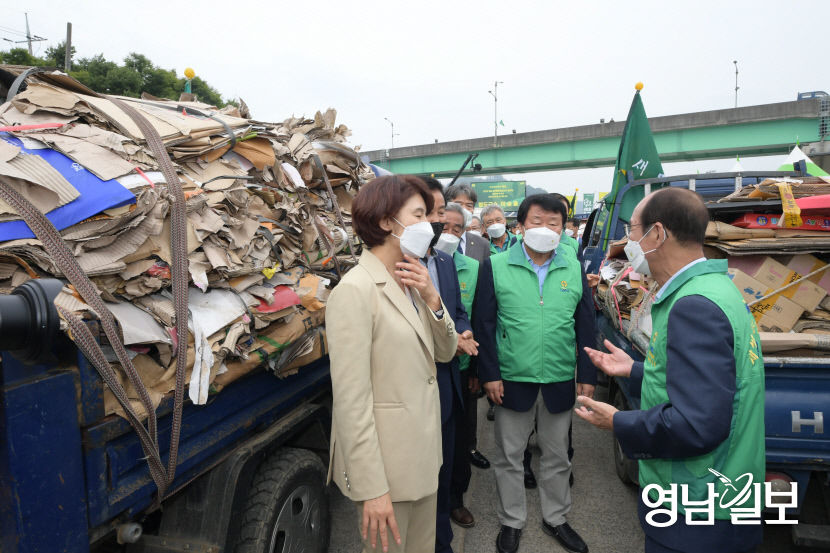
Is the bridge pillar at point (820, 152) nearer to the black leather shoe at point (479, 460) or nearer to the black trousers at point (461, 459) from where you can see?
the black leather shoe at point (479, 460)

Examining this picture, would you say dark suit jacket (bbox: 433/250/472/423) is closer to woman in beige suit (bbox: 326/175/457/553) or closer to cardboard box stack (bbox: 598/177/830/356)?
woman in beige suit (bbox: 326/175/457/553)

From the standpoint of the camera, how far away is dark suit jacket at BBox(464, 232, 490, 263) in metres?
4.39

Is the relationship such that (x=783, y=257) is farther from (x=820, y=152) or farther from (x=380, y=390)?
(x=820, y=152)

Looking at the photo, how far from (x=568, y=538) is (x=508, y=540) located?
368 millimetres

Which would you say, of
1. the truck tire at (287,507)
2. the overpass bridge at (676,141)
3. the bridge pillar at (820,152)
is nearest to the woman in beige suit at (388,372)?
the truck tire at (287,507)

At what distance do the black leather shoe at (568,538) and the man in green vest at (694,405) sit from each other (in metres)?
1.23

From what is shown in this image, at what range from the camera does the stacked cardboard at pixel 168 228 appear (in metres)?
1.59

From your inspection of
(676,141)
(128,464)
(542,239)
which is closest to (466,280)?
(542,239)

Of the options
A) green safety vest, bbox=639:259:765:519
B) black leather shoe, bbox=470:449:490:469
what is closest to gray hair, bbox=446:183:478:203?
black leather shoe, bbox=470:449:490:469

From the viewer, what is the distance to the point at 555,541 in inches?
115

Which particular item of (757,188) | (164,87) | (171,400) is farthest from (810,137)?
(164,87)

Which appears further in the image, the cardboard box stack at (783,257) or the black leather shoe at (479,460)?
the black leather shoe at (479,460)

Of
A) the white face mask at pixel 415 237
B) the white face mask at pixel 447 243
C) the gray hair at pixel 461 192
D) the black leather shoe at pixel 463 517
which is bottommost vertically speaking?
the black leather shoe at pixel 463 517

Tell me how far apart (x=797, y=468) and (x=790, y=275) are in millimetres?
1155
